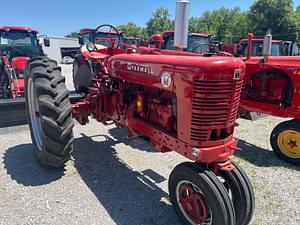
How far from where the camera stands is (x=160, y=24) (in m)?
54.7

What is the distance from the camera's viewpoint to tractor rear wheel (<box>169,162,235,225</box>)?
208cm

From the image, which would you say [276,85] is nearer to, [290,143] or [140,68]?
[290,143]

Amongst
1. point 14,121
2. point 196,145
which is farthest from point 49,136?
point 14,121

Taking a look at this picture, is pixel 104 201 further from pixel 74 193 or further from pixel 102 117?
pixel 102 117

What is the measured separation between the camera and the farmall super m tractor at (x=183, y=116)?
2.11m

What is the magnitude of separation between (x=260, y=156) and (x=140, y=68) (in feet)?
8.41

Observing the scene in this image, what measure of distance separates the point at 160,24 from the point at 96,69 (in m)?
53.4

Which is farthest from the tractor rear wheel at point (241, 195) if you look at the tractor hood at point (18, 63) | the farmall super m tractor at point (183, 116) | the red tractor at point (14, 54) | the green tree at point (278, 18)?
the green tree at point (278, 18)

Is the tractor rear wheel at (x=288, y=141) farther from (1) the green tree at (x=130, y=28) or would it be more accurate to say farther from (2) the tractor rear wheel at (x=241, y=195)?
(1) the green tree at (x=130, y=28)

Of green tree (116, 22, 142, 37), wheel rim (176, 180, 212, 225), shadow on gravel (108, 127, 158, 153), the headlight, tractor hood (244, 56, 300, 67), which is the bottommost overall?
shadow on gravel (108, 127, 158, 153)

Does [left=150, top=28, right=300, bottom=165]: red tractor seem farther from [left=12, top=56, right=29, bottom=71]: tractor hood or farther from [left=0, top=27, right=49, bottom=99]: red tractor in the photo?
[left=12, top=56, right=29, bottom=71]: tractor hood

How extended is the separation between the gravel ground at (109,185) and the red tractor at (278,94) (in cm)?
28

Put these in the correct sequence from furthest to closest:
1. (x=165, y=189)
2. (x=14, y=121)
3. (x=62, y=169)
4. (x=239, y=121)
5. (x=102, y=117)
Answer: (x=239, y=121)
(x=14, y=121)
(x=102, y=117)
(x=62, y=169)
(x=165, y=189)

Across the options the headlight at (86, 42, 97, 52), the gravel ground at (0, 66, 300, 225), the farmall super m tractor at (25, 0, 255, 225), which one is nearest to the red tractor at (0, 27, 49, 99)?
the gravel ground at (0, 66, 300, 225)
